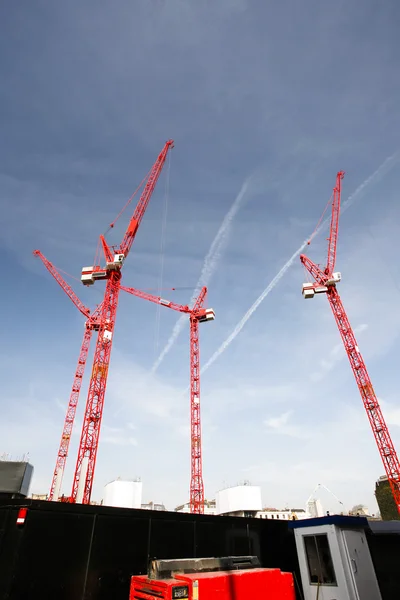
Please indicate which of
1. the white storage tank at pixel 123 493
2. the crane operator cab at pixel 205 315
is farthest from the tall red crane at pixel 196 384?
the white storage tank at pixel 123 493

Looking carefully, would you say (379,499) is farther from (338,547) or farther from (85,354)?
(338,547)

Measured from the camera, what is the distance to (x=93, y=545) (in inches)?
382

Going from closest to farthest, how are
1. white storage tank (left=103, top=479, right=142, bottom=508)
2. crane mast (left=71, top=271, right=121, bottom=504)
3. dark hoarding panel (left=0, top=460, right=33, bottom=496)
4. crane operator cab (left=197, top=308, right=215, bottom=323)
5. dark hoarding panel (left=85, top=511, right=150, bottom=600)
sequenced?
dark hoarding panel (left=85, top=511, right=150, bottom=600) < dark hoarding panel (left=0, top=460, right=33, bottom=496) < crane mast (left=71, top=271, right=121, bottom=504) < crane operator cab (left=197, top=308, right=215, bottom=323) < white storage tank (left=103, top=479, right=142, bottom=508)

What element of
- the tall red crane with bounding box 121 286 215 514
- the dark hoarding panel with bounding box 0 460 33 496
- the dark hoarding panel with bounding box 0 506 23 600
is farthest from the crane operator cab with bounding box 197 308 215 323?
the dark hoarding panel with bounding box 0 506 23 600

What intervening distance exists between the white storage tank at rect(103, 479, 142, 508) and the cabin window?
109125mm

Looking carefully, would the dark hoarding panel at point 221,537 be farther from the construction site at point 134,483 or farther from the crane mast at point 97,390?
the crane mast at point 97,390

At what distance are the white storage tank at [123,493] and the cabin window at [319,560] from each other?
109 metres

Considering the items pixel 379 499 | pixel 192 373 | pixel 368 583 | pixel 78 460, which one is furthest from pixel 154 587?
pixel 379 499

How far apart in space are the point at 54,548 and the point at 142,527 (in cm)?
262

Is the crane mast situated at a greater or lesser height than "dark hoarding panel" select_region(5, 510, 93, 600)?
greater

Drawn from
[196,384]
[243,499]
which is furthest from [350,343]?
[243,499]

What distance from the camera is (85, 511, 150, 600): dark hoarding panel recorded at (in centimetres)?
947

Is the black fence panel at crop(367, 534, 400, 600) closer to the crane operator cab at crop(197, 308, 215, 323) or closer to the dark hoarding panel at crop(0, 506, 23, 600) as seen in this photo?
the dark hoarding panel at crop(0, 506, 23, 600)

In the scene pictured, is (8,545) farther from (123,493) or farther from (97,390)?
(123,493)
